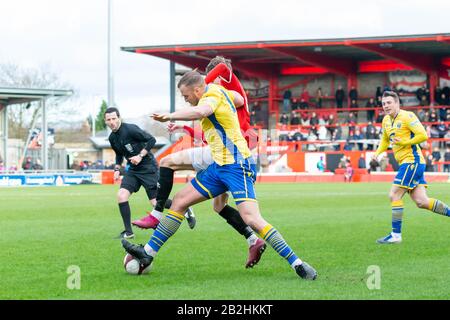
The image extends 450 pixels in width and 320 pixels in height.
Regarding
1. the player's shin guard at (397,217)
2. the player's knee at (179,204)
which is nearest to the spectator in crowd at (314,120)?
the player's shin guard at (397,217)

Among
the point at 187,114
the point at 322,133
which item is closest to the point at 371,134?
the point at 322,133

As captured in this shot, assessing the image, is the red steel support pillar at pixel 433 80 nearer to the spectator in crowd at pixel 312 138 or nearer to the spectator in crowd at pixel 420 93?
the spectator in crowd at pixel 420 93

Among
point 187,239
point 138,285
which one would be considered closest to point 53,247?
point 187,239

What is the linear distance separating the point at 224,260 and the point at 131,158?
3521 millimetres

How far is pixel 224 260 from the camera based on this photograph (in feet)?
33.0

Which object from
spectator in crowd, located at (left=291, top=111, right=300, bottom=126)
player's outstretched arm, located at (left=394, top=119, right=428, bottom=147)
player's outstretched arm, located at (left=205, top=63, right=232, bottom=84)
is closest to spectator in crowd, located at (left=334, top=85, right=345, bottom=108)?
spectator in crowd, located at (left=291, top=111, right=300, bottom=126)

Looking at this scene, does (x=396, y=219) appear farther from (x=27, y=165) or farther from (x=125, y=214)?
(x=27, y=165)

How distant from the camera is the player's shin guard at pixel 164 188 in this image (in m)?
10.6

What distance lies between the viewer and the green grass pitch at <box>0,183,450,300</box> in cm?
762

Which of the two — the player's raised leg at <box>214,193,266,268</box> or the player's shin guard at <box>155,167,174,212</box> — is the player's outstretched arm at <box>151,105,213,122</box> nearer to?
the player's raised leg at <box>214,193,266,268</box>

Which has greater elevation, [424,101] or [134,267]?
[424,101]

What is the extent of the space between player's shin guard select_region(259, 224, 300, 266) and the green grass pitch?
0.70ft

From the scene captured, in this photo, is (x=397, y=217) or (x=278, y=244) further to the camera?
(x=397, y=217)
